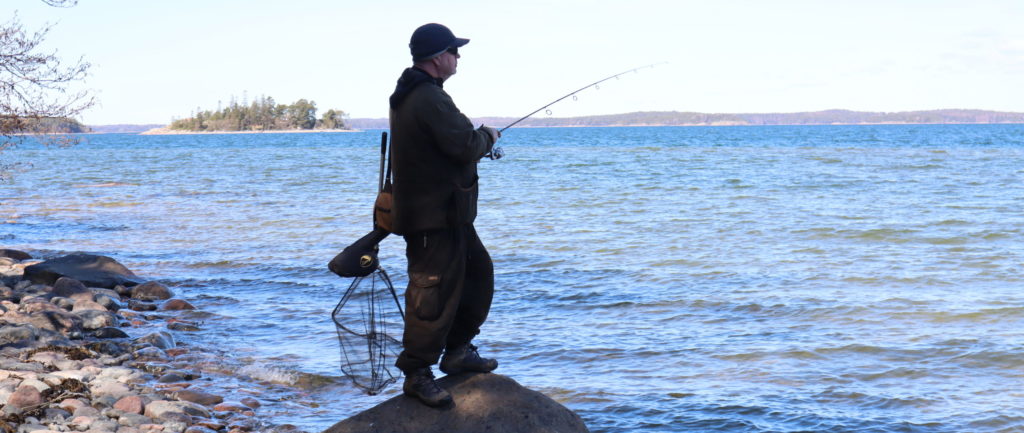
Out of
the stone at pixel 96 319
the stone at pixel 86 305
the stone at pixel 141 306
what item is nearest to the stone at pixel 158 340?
the stone at pixel 96 319

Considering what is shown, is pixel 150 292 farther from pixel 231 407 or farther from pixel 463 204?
pixel 463 204

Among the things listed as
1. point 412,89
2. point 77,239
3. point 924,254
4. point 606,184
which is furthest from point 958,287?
point 606,184

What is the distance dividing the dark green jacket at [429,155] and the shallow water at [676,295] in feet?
9.41

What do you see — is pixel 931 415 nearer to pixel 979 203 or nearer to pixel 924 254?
pixel 924 254

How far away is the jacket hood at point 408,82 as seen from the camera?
4617 mm

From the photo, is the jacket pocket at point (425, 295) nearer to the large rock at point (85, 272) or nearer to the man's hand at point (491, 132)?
the man's hand at point (491, 132)

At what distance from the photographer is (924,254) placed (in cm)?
1473

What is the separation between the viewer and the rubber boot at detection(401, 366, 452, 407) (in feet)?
16.3

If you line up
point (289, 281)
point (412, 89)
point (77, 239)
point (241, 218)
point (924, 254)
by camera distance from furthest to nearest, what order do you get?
point (241, 218) < point (77, 239) < point (924, 254) < point (289, 281) < point (412, 89)

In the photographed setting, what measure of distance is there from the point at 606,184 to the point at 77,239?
1733 centimetres

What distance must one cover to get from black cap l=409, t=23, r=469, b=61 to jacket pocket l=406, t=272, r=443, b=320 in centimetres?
108

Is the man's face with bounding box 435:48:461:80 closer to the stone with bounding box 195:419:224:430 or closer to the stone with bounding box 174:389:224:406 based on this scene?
the stone with bounding box 195:419:224:430

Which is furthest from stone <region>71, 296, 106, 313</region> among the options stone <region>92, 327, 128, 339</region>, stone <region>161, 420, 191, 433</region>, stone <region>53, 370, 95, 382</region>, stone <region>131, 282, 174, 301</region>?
stone <region>161, 420, 191, 433</region>

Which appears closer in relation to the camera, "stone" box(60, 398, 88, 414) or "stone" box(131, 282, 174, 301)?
"stone" box(60, 398, 88, 414)
